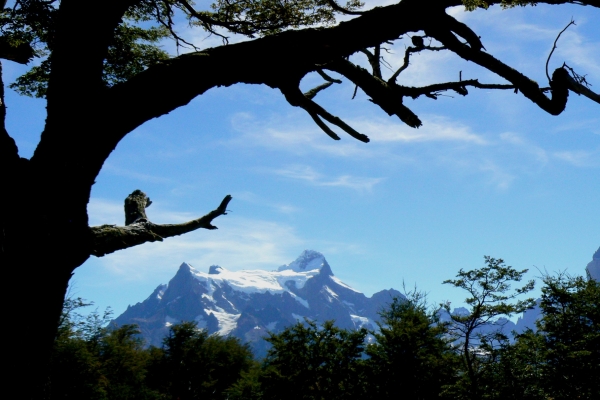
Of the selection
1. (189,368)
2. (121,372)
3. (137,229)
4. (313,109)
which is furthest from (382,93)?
(189,368)

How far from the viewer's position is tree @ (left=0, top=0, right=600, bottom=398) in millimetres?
2869

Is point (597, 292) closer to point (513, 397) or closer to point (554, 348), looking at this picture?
point (554, 348)

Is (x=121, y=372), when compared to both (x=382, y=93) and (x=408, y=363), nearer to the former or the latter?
(x=408, y=363)

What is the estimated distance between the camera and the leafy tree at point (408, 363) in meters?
16.6

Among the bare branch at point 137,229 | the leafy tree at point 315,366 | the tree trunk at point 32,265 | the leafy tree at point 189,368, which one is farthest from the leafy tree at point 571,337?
the leafy tree at point 189,368

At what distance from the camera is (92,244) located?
3.33 m

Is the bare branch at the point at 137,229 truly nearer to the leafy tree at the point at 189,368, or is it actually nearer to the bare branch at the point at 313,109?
the bare branch at the point at 313,109

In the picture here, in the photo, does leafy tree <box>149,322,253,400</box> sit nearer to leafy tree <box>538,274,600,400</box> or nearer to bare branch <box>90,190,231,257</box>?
leafy tree <box>538,274,600,400</box>

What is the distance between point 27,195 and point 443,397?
15.9m

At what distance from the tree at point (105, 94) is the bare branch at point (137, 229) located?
0.02 m

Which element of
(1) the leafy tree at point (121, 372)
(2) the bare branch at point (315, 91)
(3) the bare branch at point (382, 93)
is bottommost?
(1) the leafy tree at point (121, 372)

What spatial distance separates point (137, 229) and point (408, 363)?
14268mm

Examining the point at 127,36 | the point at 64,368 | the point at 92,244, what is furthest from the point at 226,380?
the point at 92,244

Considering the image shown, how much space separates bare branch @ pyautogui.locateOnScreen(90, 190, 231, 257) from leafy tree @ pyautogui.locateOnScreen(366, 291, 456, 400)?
12715 mm
